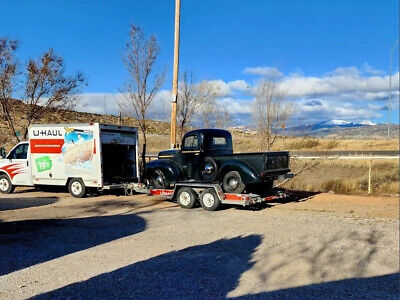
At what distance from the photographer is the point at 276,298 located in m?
4.88

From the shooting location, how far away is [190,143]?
12.5m

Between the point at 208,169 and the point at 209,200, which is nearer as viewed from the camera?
the point at 209,200

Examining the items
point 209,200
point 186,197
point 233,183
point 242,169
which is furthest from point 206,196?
point 242,169

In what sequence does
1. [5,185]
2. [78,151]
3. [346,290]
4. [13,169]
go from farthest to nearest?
[5,185] → [13,169] → [78,151] → [346,290]

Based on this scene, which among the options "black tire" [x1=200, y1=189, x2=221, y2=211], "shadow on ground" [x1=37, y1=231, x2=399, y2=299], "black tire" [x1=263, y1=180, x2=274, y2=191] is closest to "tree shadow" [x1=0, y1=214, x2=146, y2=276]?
"shadow on ground" [x1=37, y1=231, x2=399, y2=299]

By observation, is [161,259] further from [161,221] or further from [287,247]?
[161,221]

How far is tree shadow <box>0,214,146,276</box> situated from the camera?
697 cm

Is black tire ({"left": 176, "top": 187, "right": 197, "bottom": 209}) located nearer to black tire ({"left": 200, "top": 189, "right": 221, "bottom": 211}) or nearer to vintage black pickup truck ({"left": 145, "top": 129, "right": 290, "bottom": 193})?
black tire ({"left": 200, "top": 189, "right": 221, "bottom": 211})

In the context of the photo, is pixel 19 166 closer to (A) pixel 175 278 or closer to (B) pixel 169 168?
(B) pixel 169 168

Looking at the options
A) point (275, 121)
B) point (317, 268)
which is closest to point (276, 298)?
point (317, 268)

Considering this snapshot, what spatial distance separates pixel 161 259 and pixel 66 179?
9272 millimetres

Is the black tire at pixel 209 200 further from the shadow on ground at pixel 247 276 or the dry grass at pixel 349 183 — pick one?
the dry grass at pixel 349 183

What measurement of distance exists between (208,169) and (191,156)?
77 cm

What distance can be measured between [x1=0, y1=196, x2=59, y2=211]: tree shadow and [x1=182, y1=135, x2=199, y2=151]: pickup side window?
5134 millimetres
